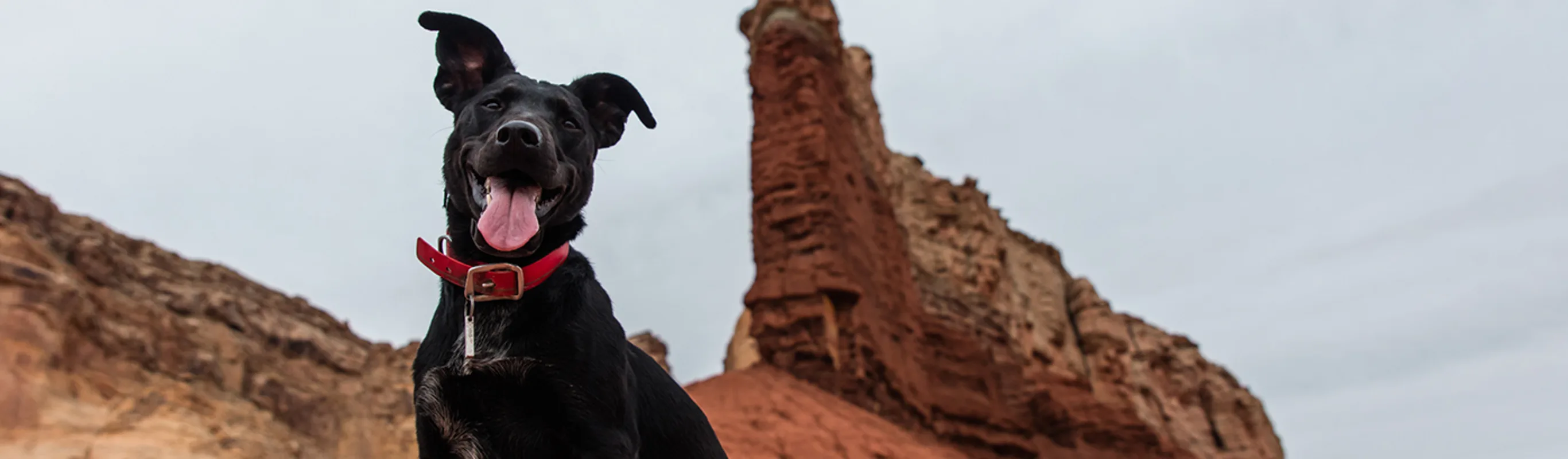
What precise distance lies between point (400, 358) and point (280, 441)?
17.8 feet

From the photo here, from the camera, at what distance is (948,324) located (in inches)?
650

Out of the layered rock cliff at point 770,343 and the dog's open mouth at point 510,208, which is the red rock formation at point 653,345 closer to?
the layered rock cliff at point 770,343

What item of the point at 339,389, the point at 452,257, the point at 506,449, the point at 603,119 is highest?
the point at 339,389

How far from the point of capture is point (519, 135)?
7.80 feet

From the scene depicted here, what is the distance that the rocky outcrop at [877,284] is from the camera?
1252 cm

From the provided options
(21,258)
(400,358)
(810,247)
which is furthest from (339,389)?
(810,247)

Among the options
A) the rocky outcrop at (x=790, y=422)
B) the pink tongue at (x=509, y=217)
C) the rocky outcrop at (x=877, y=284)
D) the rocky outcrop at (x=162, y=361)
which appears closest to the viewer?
the pink tongue at (x=509, y=217)

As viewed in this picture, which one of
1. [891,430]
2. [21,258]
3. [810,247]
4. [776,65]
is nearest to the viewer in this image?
[21,258]

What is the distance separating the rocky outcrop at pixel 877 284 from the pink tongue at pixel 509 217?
9677mm

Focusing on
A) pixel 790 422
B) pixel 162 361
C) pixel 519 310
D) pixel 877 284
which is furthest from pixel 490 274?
pixel 162 361

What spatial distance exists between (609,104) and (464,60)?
0.52 meters

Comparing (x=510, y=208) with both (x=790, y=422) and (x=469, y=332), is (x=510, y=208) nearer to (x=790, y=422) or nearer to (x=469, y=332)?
(x=469, y=332)

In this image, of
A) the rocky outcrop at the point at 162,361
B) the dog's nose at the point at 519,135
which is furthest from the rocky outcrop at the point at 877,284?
the dog's nose at the point at 519,135

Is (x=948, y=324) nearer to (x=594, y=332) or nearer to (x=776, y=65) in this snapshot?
(x=776, y=65)
